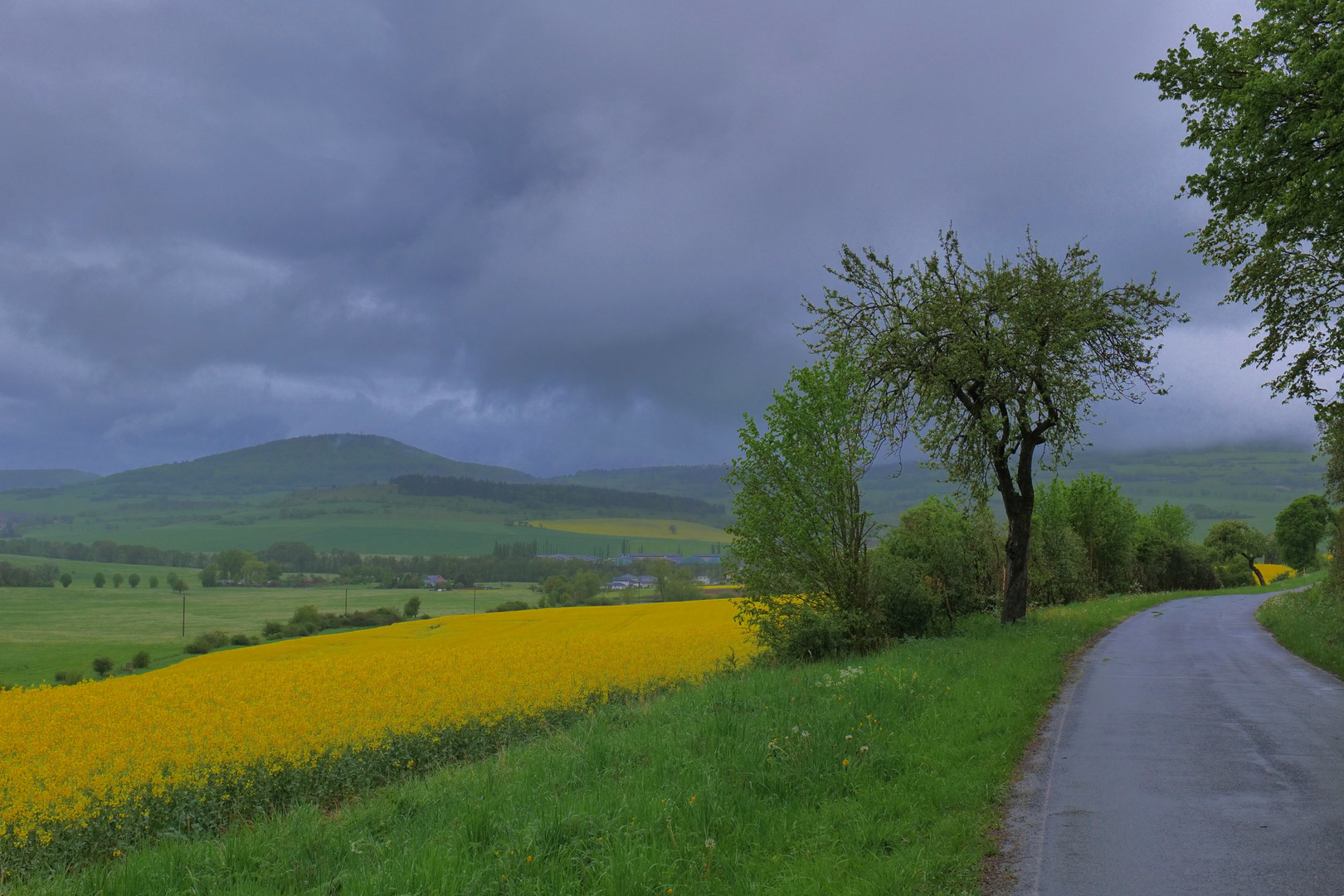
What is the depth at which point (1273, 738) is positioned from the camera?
10086 millimetres

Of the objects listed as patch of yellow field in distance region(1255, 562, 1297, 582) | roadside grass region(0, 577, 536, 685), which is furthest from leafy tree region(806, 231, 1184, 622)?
patch of yellow field in distance region(1255, 562, 1297, 582)

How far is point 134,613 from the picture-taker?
84.1 metres

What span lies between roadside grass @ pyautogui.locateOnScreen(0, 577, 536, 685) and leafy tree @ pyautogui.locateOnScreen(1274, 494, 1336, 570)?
80992 millimetres

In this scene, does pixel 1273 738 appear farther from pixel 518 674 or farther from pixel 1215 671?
pixel 518 674

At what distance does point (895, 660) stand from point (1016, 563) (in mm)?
9885

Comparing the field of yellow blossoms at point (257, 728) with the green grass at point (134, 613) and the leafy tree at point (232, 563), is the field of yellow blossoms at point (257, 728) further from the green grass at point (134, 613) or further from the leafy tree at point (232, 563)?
the leafy tree at point (232, 563)

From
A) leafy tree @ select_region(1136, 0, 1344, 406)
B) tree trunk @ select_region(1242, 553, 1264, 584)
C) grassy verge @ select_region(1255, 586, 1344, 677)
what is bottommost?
tree trunk @ select_region(1242, 553, 1264, 584)

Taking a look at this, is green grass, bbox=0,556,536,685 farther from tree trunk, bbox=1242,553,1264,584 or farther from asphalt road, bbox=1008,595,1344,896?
tree trunk, bbox=1242,553,1264,584

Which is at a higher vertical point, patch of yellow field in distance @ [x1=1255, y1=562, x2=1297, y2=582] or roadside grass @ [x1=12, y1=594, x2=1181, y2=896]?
roadside grass @ [x1=12, y1=594, x2=1181, y2=896]

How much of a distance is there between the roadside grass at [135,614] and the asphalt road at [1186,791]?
31.5 m

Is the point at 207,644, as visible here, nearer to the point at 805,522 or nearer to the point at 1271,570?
the point at 805,522

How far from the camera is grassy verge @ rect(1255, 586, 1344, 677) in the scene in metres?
17.3

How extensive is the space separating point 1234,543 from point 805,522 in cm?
8935

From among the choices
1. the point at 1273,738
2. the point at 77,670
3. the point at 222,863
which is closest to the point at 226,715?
the point at 222,863
